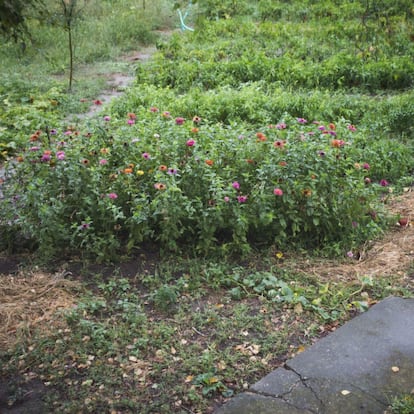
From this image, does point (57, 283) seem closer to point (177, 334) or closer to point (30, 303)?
point (30, 303)

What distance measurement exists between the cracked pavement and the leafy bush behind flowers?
1.08 meters

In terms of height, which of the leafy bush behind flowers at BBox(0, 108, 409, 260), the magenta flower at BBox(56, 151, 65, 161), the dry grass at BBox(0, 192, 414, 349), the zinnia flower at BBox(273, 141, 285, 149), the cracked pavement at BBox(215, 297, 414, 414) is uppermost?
the magenta flower at BBox(56, 151, 65, 161)

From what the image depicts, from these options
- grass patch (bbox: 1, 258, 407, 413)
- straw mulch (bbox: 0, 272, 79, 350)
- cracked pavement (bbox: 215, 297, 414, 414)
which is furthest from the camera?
straw mulch (bbox: 0, 272, 79, 350)

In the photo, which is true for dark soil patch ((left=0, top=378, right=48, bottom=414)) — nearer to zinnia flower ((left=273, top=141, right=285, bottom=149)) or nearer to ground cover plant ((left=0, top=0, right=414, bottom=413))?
ground cover plant ((left=0, top=0, right=414, bottom=413))

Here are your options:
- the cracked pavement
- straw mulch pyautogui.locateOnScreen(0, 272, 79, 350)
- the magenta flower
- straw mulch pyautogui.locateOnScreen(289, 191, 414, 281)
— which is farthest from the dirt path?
the cracked pavement

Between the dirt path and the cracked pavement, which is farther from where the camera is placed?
the dirt path

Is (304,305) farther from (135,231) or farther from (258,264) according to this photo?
(135,231)

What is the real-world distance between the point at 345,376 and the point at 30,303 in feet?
6.53

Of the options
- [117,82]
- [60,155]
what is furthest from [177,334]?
[117,82]

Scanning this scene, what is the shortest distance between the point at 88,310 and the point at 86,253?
0.69 metres

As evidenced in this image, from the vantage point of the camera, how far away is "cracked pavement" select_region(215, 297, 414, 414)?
2.94 metres

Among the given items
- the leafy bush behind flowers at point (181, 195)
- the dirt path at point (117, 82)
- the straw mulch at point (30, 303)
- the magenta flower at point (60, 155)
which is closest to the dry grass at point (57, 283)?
the straw mulch at point (30, 303)

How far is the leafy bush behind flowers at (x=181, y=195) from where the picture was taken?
4.22m

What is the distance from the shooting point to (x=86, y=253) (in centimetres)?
435
